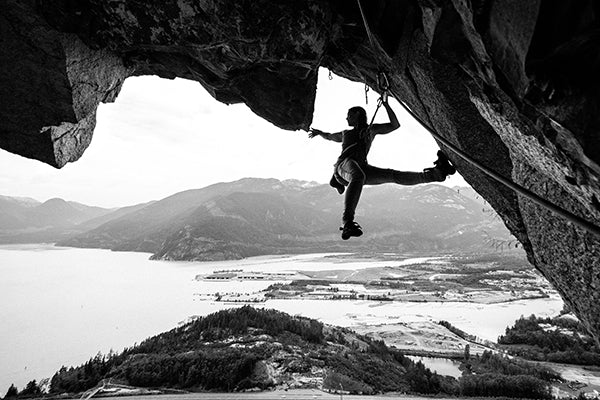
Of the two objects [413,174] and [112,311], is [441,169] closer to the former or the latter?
[413,174]

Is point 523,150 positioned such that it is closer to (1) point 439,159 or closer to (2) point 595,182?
(2) point 595,182

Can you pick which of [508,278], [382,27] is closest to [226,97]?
[382,27]

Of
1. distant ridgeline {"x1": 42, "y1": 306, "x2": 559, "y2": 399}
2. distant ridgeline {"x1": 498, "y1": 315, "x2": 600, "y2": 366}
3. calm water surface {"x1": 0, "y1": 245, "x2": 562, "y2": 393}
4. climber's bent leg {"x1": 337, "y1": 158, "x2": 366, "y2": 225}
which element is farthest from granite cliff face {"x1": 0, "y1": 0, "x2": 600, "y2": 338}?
distant ridgeline {"x1": 498, "y1": 315, "x2": 600, "y2": 366}

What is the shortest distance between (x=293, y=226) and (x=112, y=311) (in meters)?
91.6

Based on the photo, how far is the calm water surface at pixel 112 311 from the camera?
84.8 ft

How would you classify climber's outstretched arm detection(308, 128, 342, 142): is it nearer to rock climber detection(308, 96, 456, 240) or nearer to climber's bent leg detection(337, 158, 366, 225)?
rock climber detection(308, 96, 456, 240)

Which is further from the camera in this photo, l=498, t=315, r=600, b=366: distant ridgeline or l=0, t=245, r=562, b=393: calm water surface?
l=498, t=315, r=600, b=366: distant ridgeline

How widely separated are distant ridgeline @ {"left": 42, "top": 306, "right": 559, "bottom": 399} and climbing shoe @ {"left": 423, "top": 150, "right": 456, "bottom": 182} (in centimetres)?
1950

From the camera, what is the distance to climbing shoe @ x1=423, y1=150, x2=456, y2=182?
11.2 feet

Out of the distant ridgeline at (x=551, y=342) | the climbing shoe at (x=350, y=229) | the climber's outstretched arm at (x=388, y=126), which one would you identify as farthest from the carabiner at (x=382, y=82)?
the distant ridgeline at (x=551, y=342)

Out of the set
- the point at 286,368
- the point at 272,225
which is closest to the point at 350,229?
the point at 286,368

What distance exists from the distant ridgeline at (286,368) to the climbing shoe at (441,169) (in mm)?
19500

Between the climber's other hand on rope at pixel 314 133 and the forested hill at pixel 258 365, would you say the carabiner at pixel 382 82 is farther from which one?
the forested hill at pixel 258 365

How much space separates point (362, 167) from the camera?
3.54 meters
